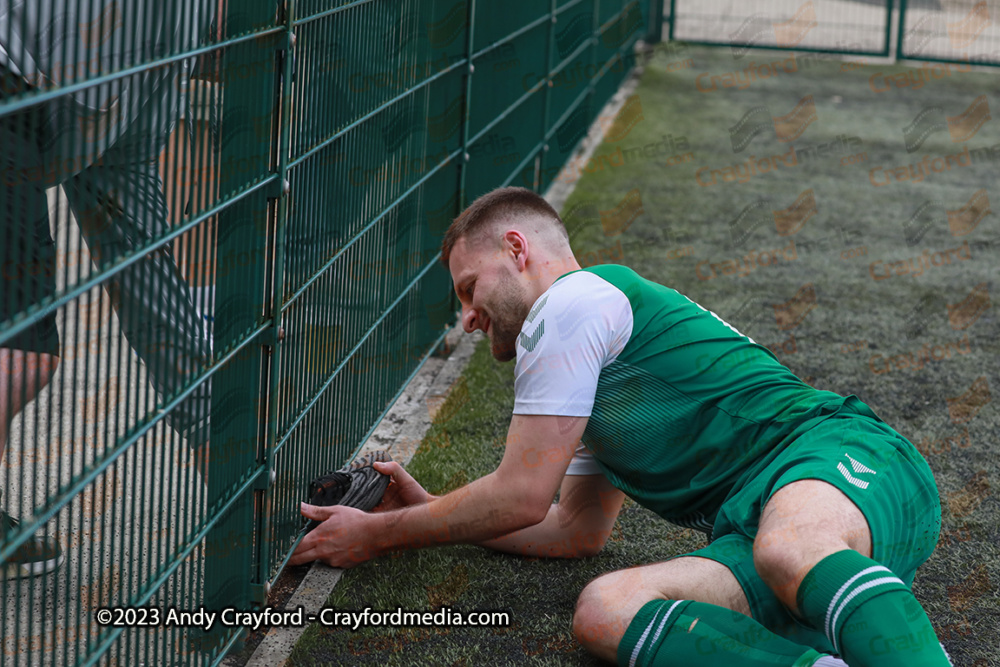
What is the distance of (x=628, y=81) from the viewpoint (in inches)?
454

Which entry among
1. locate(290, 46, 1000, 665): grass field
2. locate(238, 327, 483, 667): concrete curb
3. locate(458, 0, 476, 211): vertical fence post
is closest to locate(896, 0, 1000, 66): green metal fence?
locate(290, 46, 1000, 665): grass field

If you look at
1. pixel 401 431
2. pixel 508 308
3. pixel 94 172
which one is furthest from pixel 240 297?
pixel 401 431

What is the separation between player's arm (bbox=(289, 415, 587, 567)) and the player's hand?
6.2 inches

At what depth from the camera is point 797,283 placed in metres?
5.65

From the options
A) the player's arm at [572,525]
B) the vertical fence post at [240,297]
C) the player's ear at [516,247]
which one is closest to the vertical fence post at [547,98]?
the player's arm at [572,525]

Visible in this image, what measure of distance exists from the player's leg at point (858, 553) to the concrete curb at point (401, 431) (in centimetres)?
109

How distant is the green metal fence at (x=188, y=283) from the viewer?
1.59 metres

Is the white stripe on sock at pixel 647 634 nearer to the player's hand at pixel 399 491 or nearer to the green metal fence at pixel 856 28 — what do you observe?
the player's hand at pixel 399 491

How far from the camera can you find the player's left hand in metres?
2.73

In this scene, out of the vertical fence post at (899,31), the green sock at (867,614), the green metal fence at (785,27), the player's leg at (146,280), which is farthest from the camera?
the green metal fence at (785,27)

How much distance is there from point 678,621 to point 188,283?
117 cm

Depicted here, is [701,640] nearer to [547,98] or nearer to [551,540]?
[551,540]

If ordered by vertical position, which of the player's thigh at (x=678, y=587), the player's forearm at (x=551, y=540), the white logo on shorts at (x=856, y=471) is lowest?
the player's forearm at (x=551, y=540)

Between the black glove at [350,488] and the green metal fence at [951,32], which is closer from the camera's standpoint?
the black glove at [350,488]
